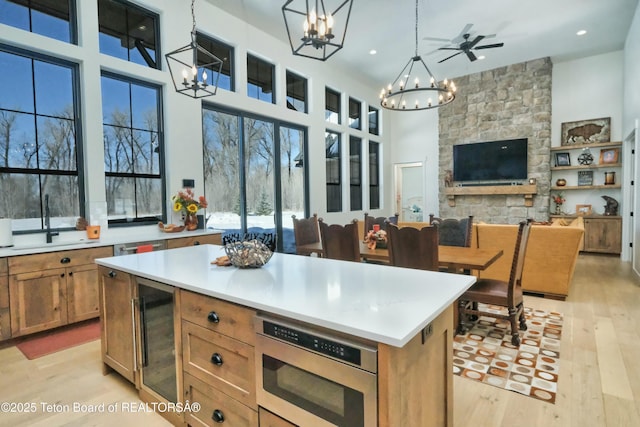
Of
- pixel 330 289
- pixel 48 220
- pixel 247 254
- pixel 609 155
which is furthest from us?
pixel 609 155

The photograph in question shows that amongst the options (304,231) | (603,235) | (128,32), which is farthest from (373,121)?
(128,32)

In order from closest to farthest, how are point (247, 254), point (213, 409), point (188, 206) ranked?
point (213, 409)
point (247, 254)
point (188, 206)

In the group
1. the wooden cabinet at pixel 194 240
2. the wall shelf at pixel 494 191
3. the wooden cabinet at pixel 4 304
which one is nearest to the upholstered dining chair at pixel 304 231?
the wooden cabinet at pixel 194 240

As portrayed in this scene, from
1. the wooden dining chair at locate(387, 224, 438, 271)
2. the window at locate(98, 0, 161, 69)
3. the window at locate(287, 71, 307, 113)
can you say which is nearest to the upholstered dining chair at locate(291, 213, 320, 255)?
the wooden dining chair at locate(387, 224, 438, 271)

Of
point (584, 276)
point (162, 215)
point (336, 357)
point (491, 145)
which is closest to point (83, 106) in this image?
point (162, 215)

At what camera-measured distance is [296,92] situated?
6.61 metres

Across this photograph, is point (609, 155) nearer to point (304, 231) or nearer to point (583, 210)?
point (583, 210)

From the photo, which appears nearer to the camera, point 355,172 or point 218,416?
point 218,416

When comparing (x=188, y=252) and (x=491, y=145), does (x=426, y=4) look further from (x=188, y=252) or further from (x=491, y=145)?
(x=188, y=252)

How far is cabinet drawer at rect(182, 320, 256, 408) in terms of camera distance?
4.59ft

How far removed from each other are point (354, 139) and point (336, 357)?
763 centimetres

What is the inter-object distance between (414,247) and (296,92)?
495 centimetres

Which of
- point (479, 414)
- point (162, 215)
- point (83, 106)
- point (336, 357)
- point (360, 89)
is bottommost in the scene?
point (479, 414)

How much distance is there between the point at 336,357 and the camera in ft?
3.56
